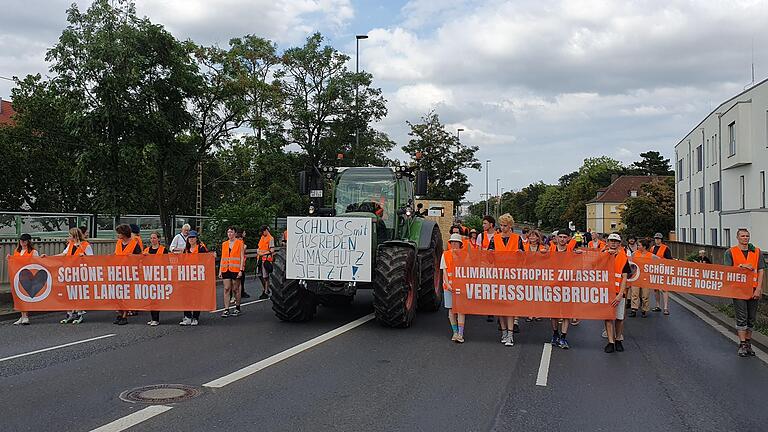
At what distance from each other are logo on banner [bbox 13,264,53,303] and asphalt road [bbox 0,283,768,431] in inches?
20.4

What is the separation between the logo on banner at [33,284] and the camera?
11.9m

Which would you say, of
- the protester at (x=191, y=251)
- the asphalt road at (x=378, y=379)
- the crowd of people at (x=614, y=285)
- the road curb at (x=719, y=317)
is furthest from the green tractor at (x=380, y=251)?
the road curb at (x=719, y=317)

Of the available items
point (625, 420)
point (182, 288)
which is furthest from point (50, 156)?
point (625, 420)

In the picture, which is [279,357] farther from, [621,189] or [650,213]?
[621,189]

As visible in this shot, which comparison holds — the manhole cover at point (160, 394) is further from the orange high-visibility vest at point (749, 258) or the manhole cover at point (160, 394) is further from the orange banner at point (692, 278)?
the orange high-visibility vest at point (749, 258)

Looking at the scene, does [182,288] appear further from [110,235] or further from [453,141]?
[453,141]

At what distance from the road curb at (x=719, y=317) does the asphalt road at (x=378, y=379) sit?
1.55 ft

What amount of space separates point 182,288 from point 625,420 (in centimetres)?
805

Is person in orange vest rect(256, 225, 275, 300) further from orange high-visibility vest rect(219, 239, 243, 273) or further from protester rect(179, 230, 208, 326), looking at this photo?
protester rect(179, 230, 208, 326)

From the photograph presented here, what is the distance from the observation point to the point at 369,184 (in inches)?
509

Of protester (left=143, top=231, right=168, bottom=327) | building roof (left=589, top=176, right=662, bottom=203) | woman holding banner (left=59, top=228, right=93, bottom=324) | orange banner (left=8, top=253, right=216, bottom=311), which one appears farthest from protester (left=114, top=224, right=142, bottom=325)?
building roof (left=589, top=176, right=662, bottom=203)

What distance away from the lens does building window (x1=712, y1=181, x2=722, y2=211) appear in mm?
39706

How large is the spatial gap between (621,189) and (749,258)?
94.6m

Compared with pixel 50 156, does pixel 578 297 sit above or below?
below
